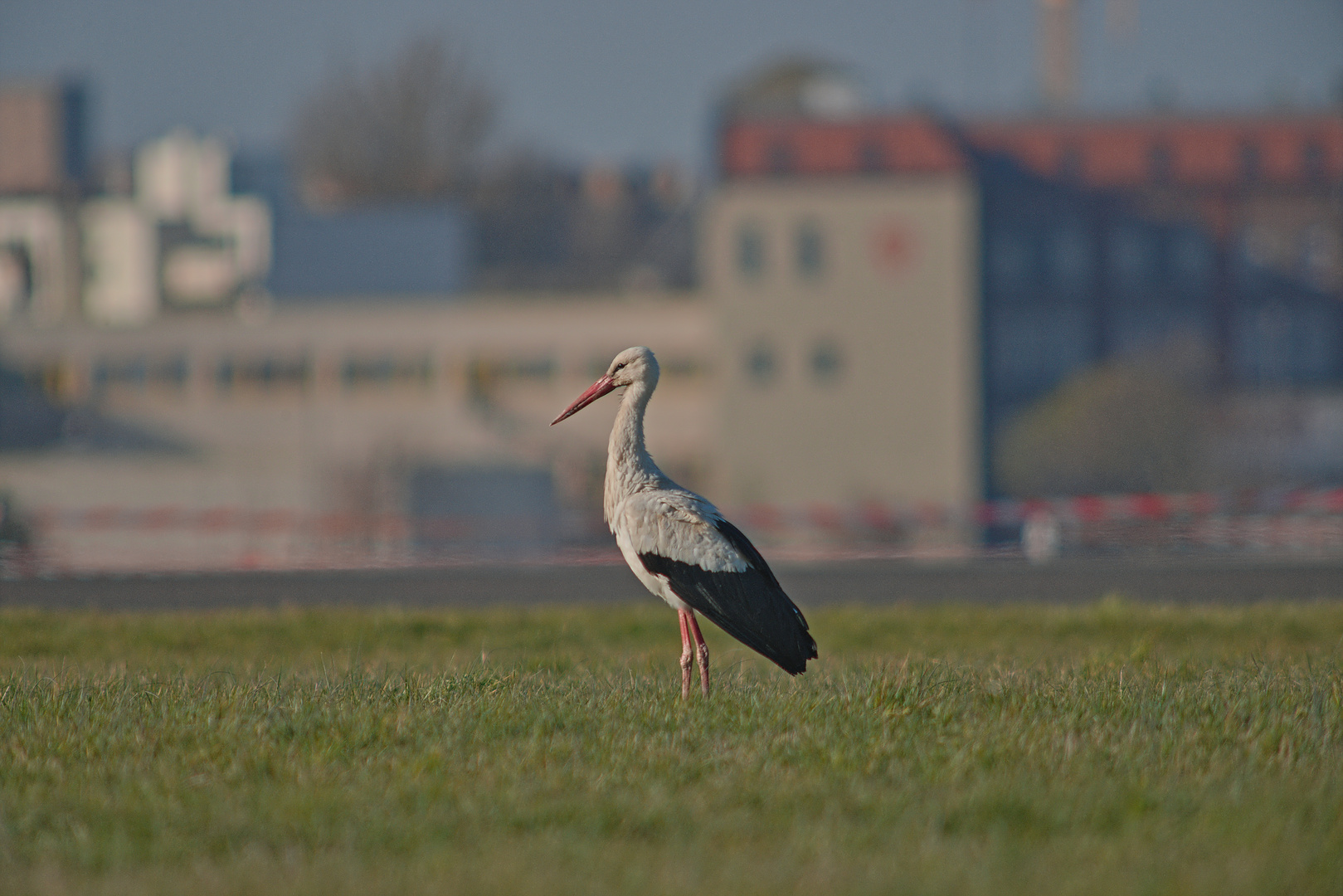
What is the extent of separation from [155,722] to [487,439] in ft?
209

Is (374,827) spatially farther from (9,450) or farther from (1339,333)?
(1339,333)

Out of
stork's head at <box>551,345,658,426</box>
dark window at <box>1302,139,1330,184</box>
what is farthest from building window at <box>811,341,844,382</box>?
stork's head at <box>551,345,658,426</box>

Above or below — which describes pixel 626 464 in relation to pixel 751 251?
below

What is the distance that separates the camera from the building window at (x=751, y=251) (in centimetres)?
7006

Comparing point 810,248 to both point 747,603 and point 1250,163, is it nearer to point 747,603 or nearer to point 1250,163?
point 1250,163

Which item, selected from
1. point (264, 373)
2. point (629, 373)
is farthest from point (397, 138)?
point (629, 373)

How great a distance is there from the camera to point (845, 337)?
2739 inches

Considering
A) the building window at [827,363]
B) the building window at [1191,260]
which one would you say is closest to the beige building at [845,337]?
the building window at [827,363]

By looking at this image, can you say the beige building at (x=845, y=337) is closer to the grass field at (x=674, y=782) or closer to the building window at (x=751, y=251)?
the building window at (x=751, y=251)

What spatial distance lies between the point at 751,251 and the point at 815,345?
16.0 feet

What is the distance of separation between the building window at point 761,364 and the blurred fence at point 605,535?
41.5ft

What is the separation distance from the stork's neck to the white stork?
2 centimetres

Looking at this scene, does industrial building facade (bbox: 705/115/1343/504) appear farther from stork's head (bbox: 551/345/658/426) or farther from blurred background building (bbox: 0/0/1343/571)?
stork's head (bbox: 551/345/658/426)

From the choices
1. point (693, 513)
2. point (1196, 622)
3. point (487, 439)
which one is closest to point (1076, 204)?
point (487, 439)
